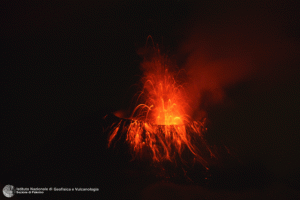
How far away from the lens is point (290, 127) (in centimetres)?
426

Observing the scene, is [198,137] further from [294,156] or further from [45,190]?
[45,190]

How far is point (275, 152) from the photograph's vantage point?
4125 millimetres

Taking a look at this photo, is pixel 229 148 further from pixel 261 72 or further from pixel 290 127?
pixel 261 72

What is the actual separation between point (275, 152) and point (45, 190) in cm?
392

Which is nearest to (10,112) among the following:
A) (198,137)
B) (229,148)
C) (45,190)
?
(45,190)

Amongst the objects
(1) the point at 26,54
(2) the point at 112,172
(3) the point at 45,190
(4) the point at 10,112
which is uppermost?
(1) the point at 26,54

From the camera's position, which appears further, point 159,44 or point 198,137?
point 159,44

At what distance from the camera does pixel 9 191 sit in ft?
10.2

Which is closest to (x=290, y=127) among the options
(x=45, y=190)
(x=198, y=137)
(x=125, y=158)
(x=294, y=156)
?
(x=294, y=156)

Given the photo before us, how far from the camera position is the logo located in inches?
120

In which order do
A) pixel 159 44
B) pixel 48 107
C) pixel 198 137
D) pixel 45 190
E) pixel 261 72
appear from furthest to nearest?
pixel 159 44
pixel 48 107
pixel 261 72
pixel 198 137
pixel 45 190

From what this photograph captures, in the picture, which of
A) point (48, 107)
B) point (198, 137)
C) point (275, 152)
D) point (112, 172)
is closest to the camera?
point (112, 172)

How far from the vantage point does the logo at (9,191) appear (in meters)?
3.06

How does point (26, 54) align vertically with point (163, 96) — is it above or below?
above
